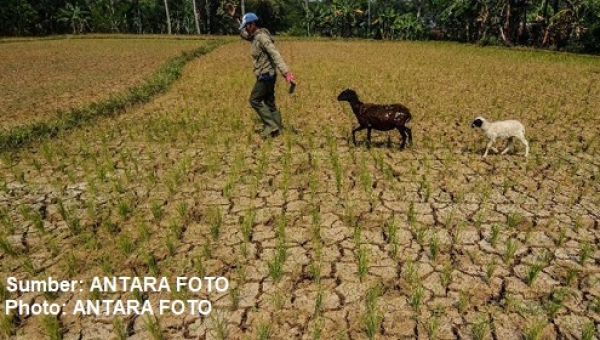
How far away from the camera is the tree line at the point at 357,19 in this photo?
2617 centimetres

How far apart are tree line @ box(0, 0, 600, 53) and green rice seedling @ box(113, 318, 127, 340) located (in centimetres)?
2960

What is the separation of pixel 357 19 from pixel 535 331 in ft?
163

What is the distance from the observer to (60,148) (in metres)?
6.10

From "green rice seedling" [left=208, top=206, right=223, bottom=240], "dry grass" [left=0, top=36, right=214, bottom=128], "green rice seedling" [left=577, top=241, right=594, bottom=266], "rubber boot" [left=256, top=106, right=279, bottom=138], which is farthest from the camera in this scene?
"dry grass" [left=0, top=36, right=214, bottom=128]

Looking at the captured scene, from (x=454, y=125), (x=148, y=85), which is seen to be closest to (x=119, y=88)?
(x=148, y=85)

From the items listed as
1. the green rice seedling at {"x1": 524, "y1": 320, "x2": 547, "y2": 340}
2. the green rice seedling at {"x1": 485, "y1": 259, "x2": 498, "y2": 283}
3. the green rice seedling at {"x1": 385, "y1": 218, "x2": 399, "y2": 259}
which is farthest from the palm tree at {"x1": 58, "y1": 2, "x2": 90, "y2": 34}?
the green rice seedling at {"x1": 524, "y1": 320, "x2": 547, "y2": 340}

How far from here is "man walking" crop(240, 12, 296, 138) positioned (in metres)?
5.73

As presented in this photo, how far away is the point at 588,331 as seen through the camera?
8.14 feet

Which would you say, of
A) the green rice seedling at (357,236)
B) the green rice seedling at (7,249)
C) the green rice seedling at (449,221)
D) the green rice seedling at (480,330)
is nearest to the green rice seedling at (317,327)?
the green rice seedling at (357,236)

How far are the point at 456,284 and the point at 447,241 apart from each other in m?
0.63

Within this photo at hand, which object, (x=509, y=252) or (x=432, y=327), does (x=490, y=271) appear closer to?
(x=509, y=252)

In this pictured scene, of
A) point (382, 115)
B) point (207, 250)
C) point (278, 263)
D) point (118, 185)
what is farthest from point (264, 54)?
point (278, 263)

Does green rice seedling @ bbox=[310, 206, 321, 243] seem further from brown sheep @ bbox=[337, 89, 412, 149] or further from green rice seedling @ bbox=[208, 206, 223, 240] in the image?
brown sheep @ bbox=[337, 89, 412, 149]

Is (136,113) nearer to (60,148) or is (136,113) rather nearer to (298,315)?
(60,148)
